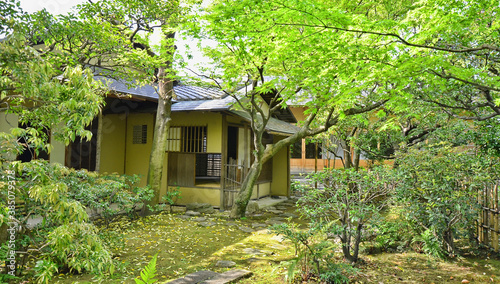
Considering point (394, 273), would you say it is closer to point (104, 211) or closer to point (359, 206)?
point (359, 206)

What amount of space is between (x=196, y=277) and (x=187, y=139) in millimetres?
7093

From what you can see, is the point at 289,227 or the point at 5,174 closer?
the point at 5,174

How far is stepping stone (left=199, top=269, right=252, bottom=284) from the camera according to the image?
179 inches

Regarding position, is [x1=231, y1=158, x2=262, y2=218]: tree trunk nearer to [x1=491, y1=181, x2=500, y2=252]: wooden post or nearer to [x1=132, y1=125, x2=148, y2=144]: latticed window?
[x1=132, y1=125, x2=148, y2=144]: latticed window

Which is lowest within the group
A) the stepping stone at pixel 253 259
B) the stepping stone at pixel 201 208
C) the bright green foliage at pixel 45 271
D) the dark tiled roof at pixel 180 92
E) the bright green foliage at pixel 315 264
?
the stepping stone at pixel 253 259

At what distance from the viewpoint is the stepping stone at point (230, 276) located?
4547mm

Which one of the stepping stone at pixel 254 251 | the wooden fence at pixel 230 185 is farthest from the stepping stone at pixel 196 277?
the wooden fence at pixel 230 185

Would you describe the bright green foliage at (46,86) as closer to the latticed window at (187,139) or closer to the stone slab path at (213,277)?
the stone slab path at (213,277)

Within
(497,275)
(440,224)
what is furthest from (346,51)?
(497,275)

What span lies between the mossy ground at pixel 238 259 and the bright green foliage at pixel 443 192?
0.49m

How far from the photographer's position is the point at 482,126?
7.20m

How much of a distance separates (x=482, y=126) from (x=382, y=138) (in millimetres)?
4981

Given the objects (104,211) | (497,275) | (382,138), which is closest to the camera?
(497,275)

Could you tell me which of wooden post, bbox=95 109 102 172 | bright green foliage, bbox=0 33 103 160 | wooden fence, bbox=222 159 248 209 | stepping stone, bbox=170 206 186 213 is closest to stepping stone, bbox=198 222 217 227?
stepping stone, bbox=170 206 186 213
